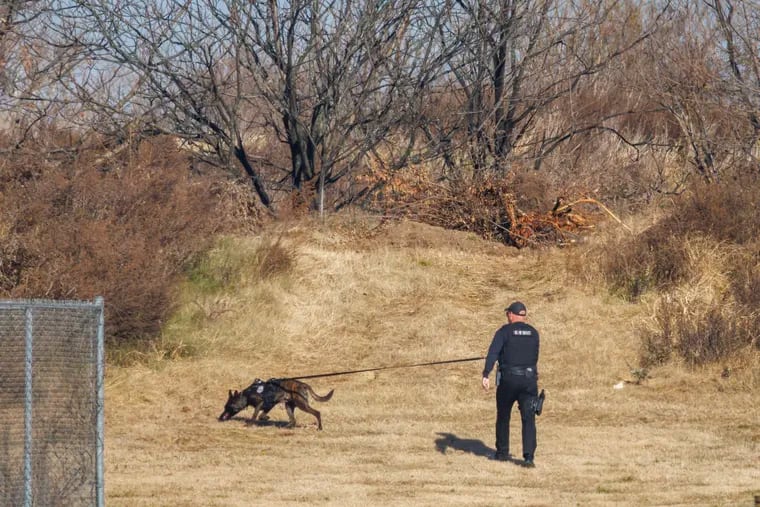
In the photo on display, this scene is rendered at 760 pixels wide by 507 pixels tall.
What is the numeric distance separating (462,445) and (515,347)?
205 cm

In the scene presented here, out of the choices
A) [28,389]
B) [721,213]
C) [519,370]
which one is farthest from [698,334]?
[28,389]

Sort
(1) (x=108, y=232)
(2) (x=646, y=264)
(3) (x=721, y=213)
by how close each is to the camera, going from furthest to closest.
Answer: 1. (2) (x=646, y=264)
2. (3) (x=721, y=213)
3. (1) (x=108, y=232)

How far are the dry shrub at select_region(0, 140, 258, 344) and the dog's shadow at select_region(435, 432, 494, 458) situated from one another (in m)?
5.68

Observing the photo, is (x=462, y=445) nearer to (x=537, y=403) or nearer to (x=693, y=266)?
(x=537, y=403)

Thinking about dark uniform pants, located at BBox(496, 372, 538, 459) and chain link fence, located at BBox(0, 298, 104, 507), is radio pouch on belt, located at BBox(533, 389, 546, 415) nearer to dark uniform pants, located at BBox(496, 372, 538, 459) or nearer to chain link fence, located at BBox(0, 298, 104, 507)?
dark uniform pants, located at BBox(496, 372, 538, 459)

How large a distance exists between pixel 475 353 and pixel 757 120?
30.0 feet

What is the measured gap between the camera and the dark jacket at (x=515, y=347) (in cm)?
1173

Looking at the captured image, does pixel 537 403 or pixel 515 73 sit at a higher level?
pixel 515 73

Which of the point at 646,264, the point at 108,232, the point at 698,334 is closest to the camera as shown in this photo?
the point at 108,232

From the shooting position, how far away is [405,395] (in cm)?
1678

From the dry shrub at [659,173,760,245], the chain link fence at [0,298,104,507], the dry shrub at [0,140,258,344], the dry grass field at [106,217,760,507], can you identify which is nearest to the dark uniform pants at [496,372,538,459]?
the dry grass field at [106,217,760,507]

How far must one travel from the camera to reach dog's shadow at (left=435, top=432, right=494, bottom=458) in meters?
12.8

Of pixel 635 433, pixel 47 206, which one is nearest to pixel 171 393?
pixel 47 206

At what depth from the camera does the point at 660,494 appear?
1050 centimetres
